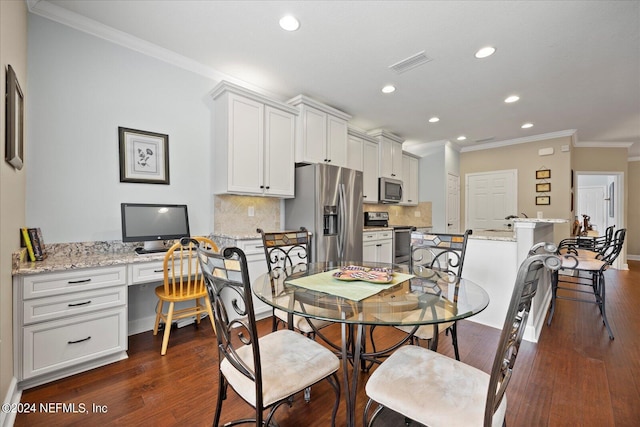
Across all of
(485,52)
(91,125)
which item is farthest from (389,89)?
(91,125)

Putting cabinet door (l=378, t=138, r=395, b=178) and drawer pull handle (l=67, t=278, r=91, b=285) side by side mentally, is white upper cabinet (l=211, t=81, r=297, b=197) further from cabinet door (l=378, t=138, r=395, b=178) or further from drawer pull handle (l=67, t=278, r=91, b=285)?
cabinet door (l=378, t=138, r=395, b=178)

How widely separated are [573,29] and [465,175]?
4050 mm

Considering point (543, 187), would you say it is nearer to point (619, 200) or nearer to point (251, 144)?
point (619, 200)

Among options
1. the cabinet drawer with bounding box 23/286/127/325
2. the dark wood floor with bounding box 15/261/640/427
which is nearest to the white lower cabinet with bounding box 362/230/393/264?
the dark wood floor with bounding box 15/261/640/427

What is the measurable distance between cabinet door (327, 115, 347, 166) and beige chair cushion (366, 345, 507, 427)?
3.02 metres

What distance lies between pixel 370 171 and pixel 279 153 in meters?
1.93

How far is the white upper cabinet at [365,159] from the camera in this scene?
14.3ft

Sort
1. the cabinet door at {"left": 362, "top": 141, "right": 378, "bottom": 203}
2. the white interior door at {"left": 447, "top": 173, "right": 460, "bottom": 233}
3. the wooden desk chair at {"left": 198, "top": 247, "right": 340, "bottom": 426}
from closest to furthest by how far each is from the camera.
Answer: the wooden desk chair at {"left": 198, "top": 247, "right": 340, "bottom": 426} → the cabinet door at {"left": 362, "top": 141, "right": 378, "bottom": 203} → the white interior door at {"left": 447, "top": 173, "right": 460, "bottom": 233}

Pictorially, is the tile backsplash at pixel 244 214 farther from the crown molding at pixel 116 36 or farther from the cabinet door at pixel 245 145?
the crown molding at pixel 116 36

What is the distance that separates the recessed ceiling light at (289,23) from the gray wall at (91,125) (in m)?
1.27

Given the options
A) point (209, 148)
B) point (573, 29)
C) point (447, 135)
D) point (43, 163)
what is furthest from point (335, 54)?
point (447, 135)

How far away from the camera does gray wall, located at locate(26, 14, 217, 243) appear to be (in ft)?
7.09

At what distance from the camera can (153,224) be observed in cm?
254

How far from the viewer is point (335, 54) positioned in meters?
2.72
